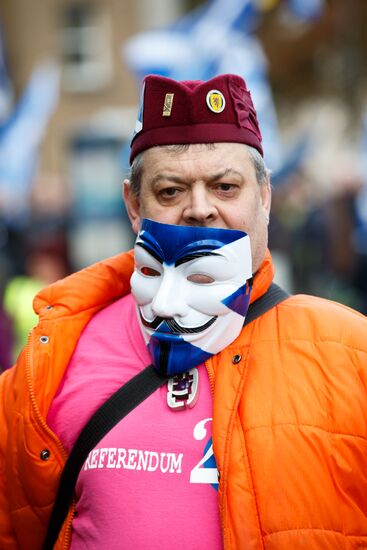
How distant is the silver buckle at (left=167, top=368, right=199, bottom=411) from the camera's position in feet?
8.25

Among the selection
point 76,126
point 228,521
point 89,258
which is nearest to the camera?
point 228,521

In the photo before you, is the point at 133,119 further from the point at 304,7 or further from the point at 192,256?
the point at 192,256

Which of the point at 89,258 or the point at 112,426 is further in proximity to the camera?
the point at 89,258

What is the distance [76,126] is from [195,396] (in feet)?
68.9

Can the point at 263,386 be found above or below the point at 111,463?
above

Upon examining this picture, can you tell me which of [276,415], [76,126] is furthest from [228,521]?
[76,126]

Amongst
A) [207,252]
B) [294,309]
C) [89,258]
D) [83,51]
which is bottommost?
[89,258]

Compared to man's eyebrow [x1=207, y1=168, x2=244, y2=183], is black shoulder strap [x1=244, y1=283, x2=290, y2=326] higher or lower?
lower

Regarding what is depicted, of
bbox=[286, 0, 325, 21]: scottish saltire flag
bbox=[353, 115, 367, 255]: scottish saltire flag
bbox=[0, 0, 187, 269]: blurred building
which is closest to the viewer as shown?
bbox=[353, 115, 367, 255]: scottish saltire flag

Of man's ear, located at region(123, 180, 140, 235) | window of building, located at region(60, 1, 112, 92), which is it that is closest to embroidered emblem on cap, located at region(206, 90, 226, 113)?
man's ear, located at region(123, 180, 140, 235)

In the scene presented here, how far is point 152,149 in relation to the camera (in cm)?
259

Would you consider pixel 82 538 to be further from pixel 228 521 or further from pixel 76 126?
pixel 76 126

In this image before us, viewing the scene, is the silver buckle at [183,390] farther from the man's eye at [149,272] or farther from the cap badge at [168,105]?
the cap badge at [168,105]

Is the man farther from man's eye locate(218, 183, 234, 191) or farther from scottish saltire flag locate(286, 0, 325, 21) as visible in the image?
scottish saltire flag locate(286, 0, 325, 21)
